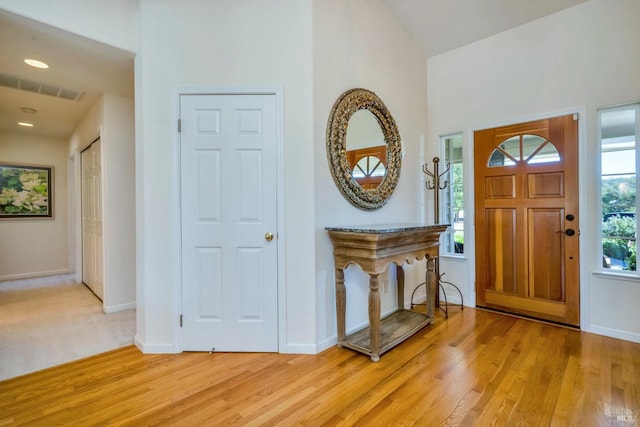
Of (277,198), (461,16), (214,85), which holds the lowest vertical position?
(277,198)

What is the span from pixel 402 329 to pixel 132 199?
3267 mm

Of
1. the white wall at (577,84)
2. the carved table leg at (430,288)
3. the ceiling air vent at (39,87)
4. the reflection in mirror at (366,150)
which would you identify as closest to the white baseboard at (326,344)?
the carved table leg at (430,288)

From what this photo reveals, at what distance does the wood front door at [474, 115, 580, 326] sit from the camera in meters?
2.77

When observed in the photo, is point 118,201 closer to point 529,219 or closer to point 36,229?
point 36,229

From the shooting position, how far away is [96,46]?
2.29 meters

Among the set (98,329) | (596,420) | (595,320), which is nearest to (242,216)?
(98,329)

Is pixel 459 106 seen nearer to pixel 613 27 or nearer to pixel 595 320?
pixel 613 27

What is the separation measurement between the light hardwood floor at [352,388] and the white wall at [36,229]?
4143 mm

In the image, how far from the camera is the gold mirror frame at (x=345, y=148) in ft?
8.05

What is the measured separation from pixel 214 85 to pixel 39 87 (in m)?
2.27

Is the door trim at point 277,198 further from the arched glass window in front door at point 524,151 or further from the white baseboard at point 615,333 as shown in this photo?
the white baseboard at point 615,333
